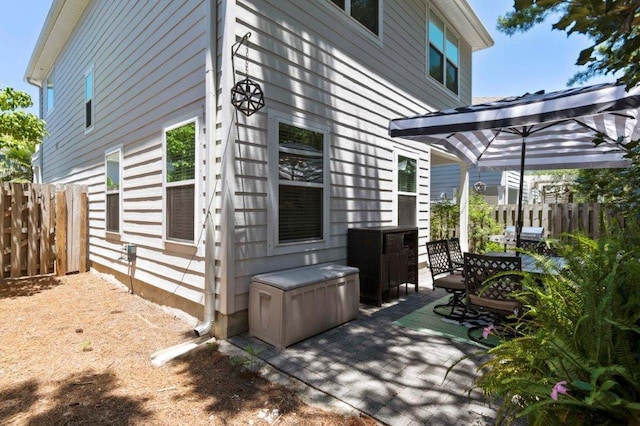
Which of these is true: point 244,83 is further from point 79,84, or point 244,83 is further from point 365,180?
point 79,84

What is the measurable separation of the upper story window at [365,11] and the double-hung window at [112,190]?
4700mm

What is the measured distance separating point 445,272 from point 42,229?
7796 mm

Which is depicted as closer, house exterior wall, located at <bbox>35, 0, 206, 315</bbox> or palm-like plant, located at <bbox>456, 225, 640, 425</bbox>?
palm-like plant, located at <bbox>456, 225, 640, 425</bbox>

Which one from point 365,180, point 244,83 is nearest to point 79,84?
point 244,83

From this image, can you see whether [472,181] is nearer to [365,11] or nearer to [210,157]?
[365,11]

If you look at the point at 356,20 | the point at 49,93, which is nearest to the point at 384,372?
the point at 356,20

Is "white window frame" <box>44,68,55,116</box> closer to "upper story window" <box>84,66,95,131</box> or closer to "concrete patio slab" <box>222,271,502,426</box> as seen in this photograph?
"upper story window" <box>84,66,95,131</box>

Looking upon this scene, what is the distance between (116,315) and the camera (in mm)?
4641

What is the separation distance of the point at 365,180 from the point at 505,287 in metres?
2.81

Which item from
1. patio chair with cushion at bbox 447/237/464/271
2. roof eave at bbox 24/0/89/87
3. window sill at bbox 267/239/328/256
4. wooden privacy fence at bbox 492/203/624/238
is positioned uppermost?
roof eave at bbox 24/0/89/87

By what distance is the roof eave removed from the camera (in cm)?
778

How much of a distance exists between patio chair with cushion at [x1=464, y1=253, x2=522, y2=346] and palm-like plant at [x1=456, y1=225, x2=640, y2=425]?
1177 mm

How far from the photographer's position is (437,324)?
413 cm

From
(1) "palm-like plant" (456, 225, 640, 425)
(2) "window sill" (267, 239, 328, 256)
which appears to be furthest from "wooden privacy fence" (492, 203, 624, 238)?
(1) "palm-like plant" (456, 225, 640, 425)
